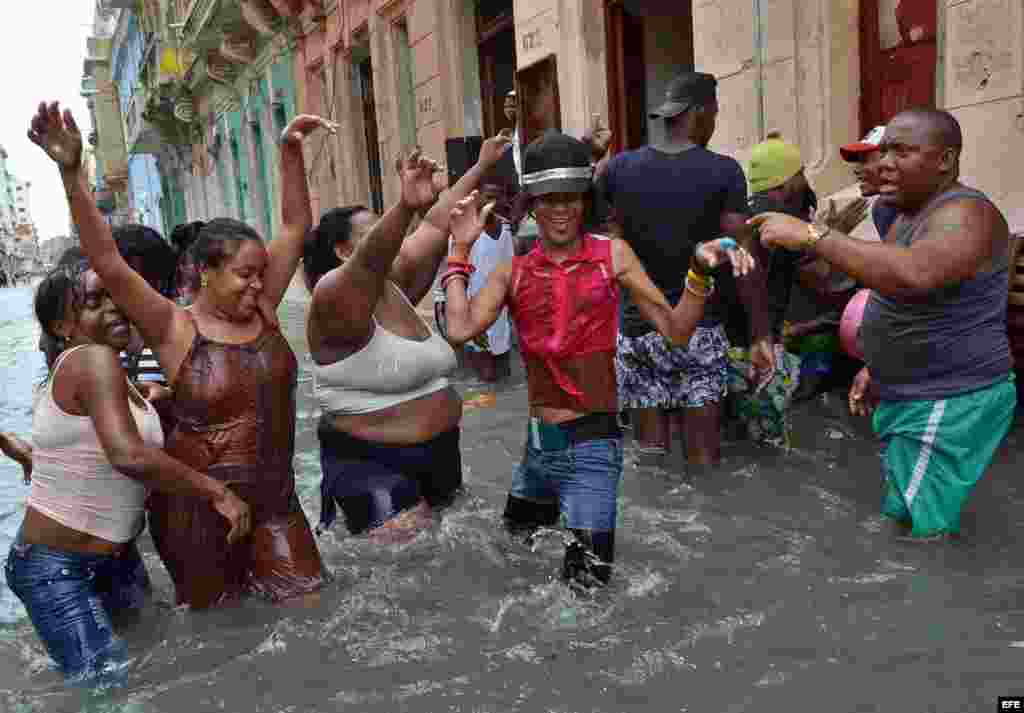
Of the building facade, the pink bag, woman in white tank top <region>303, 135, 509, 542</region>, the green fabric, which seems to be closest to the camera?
→ woman in white tank top <region>303, 135, 509, 542</region>

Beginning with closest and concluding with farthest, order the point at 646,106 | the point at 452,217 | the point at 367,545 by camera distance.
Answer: the point at 452,217 < the point at 367,545 < the point at 646,106

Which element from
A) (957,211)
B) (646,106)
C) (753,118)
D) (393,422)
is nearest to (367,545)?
(393,422)

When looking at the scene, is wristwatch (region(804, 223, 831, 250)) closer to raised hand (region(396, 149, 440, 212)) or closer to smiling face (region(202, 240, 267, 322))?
raised hand (region(396, 149, 440, 212))

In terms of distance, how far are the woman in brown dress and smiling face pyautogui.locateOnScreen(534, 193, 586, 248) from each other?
97cm

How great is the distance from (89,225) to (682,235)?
264 cm

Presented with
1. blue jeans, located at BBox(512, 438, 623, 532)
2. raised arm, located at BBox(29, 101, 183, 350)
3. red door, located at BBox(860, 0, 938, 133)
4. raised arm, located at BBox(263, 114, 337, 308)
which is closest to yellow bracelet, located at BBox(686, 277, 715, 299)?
blue jeans, located at BBox(512, 438, 623, 532)

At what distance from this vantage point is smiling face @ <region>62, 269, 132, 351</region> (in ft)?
9.84

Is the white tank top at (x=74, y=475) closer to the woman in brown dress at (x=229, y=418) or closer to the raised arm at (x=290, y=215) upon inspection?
the woman in brown dress at (x=229, y=418)

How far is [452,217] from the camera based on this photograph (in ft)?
11.0

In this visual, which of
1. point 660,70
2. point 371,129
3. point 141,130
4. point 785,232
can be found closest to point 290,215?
point 785,232

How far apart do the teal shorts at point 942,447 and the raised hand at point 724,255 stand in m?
0.97

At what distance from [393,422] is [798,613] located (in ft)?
5.14

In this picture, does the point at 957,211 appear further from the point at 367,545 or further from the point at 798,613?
the point at 367,545

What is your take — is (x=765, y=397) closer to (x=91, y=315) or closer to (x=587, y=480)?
(x=587, y=480)
